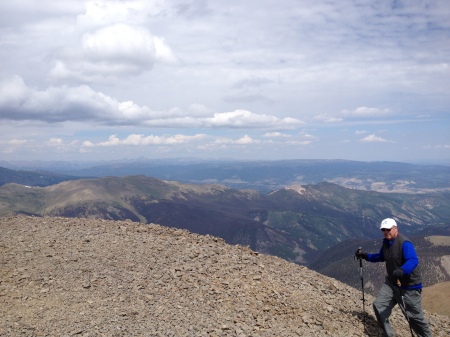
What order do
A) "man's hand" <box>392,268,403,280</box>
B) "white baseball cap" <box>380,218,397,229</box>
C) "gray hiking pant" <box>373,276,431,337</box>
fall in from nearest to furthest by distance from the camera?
"man's hand" <box>392,268,403,280</box> < "gray hiking pant" <box>373,276,431,337</box> < "white baseball cap" <box>380,218,397,229</box>

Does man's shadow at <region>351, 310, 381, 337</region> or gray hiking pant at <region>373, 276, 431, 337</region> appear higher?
gray hiking pant at <region>373, 276, 431, 337</region>

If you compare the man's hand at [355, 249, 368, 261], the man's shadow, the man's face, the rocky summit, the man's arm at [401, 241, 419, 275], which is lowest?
→ the man's shadow

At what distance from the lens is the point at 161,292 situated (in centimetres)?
1495

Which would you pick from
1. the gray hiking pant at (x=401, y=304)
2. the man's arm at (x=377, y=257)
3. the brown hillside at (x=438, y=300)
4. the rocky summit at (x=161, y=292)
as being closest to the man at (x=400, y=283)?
the gray hiking pant at (x=401, y=304)

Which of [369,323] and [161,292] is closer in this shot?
[369,323]

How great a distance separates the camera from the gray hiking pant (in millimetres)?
12406

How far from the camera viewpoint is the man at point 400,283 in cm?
1223

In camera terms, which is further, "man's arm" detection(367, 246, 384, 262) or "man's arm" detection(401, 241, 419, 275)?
"man's arm" detection(367, 246, 384, 262)

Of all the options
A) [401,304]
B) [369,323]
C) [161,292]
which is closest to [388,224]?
[401,304]

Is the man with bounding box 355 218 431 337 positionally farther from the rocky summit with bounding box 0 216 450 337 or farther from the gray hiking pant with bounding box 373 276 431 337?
the rocky summit with bounding box 0 216 450 337

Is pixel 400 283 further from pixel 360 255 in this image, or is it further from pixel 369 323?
pixel 369 323

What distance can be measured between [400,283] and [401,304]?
802 mm

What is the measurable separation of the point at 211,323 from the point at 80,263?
753 cm

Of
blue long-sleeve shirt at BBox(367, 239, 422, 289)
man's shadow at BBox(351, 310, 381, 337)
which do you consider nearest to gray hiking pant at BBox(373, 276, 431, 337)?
blue long-sleeve shirt at BBox(367, 239, 422, 289)
